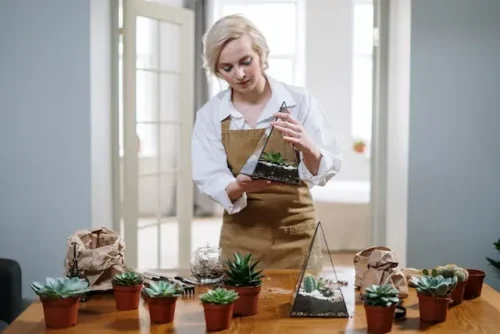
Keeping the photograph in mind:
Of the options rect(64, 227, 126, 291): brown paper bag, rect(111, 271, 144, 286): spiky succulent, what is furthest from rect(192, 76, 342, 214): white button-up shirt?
rect(111, 271, 144, 286): spiky succulent

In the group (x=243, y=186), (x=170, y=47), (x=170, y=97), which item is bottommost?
(x=243, y=186)

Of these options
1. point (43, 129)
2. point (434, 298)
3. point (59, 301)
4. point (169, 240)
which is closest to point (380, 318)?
point (434, 298)

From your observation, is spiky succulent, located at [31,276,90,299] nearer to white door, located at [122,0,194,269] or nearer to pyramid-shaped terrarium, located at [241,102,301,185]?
pyramid-shaped terrarium, located at [241,102,301,185]

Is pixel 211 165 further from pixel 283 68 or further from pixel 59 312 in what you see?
pixel 283 68

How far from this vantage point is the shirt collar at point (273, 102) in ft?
8.00

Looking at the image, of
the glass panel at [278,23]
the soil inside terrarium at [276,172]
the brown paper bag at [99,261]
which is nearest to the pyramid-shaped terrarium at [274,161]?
the soil inside terrarium at [276,172]

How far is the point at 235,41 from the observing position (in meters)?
2.31

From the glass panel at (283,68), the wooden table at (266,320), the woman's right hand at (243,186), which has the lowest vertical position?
the wooden table at (266,320)

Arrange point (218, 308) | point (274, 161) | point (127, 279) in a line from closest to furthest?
1. point (218, 308)
2. point (127, 279)
3. point (274, 161)

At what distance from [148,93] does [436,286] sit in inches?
118

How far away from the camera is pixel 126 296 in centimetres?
180

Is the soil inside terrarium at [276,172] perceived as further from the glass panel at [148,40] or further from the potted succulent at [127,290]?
the glass panel at [148,40]

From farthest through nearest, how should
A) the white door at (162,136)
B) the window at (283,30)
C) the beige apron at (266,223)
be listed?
the window at (283,30) → the white door at (162,136) → the beige apron at (266,223)

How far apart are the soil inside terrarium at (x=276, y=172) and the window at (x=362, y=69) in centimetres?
645
